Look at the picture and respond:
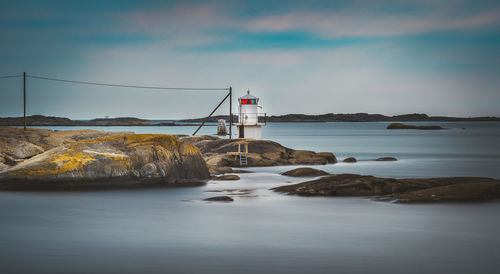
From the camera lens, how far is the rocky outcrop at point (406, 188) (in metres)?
9.73

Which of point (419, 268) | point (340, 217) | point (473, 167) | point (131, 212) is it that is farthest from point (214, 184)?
point (473, 167)

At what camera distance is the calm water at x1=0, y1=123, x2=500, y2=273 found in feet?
19.3

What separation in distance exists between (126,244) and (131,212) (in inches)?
109

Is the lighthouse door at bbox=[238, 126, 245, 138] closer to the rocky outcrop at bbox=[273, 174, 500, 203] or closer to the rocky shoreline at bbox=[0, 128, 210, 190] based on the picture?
the rocky shoreline at bbox=[0, 128, 210, 190]

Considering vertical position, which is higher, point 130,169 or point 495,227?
point 130,169

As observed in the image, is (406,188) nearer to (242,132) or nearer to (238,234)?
(238,234)

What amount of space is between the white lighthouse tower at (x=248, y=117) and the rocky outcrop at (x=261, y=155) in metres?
5.80

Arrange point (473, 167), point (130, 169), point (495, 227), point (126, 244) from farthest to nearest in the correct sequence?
1. point (473, 167)
2. point (130, 169)
3. point (495, 227)
4. point (126, 244)

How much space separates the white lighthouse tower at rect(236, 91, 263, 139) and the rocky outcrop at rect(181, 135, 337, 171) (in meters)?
5.80

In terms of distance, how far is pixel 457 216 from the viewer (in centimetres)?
857

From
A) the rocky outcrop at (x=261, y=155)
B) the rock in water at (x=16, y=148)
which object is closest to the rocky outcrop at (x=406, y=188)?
the rock in water at (x=16, y=148)

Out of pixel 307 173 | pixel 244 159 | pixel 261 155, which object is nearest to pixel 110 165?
pixel 307 173

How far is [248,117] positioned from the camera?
30.2 metres

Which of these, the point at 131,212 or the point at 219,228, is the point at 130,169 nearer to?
the point at 131,212
